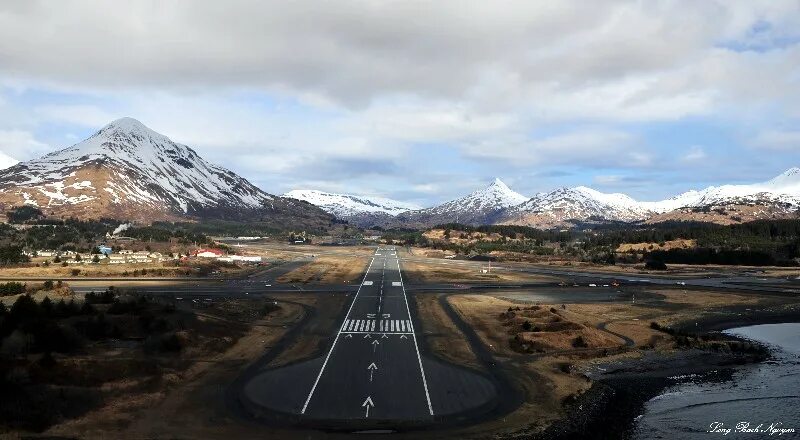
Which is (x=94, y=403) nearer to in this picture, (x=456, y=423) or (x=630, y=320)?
(x=456, y=423)

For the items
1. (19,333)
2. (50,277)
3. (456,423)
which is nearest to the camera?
(456,423)

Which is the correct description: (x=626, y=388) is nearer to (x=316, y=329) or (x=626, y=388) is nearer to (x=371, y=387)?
(x=371, y=387)

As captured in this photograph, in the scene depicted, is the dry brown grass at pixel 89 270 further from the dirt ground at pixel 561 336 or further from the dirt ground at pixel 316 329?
the dirt ground at pixel 561 336

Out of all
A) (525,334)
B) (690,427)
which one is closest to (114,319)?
(525,334)

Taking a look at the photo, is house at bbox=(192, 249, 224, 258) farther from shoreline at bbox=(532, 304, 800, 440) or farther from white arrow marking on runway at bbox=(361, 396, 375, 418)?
white arrow marking on runway at bbox=(361, 396, 375, 418)

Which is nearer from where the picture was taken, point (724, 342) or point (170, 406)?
point (170, 406)

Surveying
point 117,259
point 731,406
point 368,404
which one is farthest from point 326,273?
point 731,406

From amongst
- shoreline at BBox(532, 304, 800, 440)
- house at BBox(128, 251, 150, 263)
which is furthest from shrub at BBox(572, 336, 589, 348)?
house at BBox(128, 251, 150, 263)
